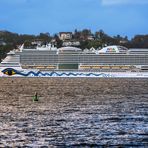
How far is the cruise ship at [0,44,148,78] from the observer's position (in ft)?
566

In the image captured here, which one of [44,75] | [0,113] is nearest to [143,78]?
[44,75]

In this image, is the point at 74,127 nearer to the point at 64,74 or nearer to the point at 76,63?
the point at 64,74

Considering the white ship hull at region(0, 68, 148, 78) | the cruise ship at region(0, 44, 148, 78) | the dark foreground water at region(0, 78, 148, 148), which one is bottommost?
the white ship hull at region(0, 68, 148, 78)

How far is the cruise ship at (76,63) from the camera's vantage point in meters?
172

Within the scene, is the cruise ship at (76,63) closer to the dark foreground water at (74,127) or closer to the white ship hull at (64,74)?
the white ship hull at (64,74)

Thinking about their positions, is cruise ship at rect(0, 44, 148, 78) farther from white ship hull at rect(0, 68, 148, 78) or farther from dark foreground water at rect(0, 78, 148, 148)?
dark foreground water at rect(0, 78, 148, 148)

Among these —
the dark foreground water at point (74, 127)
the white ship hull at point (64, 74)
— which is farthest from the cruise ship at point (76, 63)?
the dark foreground water at point (74, 127)

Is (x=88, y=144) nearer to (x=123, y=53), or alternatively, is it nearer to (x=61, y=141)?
(x=61, y=141)

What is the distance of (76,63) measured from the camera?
177750 millimetres

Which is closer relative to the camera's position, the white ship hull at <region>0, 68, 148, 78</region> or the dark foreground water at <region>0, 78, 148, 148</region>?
the dark foreground water at <region>0, 78, 148, 148</region>

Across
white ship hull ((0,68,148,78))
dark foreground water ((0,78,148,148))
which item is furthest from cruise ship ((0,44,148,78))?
dark foreground water ((0,78,148,148))

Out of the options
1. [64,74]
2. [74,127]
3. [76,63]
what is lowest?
[64,74]

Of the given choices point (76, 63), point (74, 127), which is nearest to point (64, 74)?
point (76, 63)

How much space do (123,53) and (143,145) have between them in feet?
479
